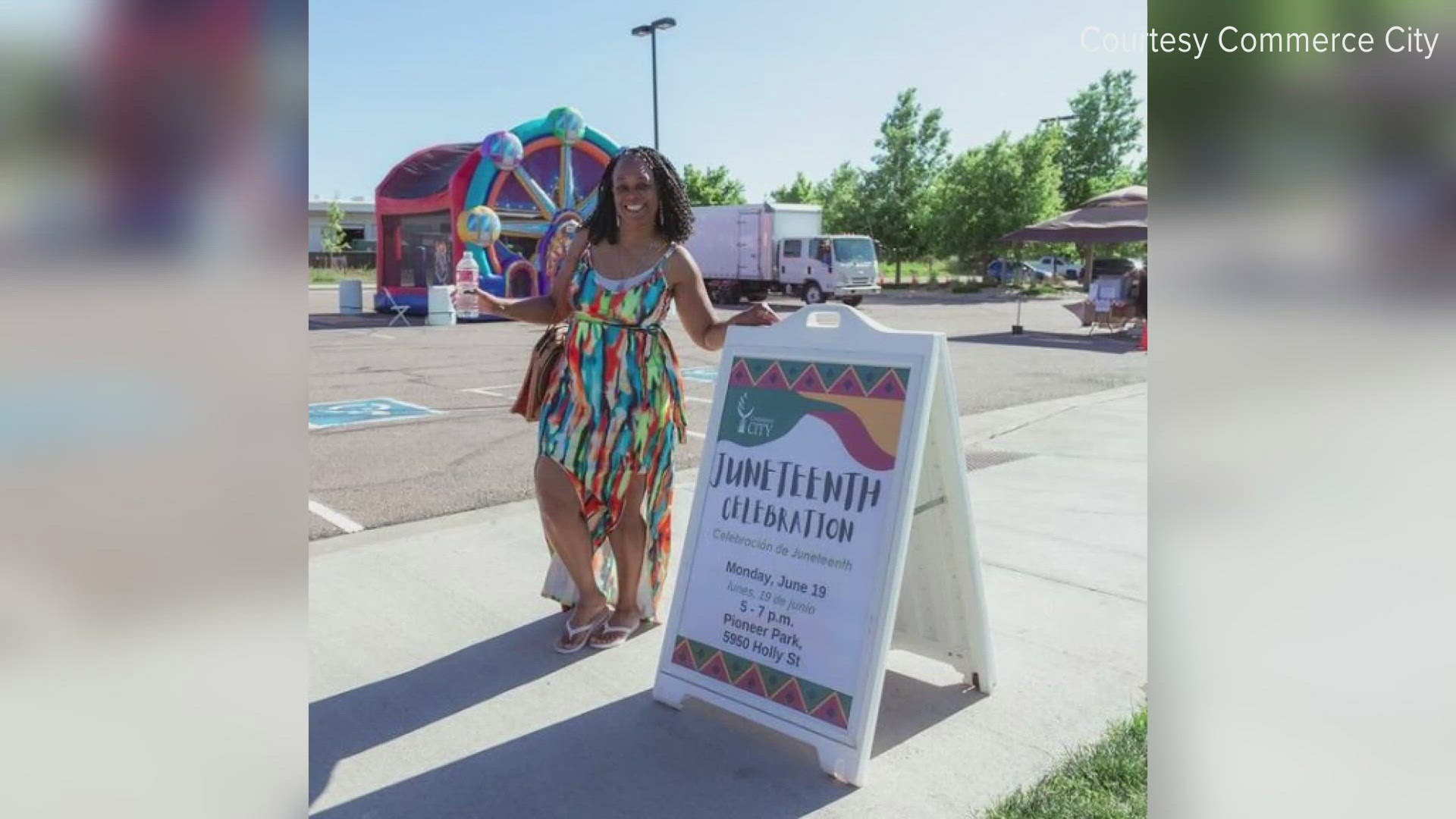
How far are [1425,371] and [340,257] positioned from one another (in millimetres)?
58906

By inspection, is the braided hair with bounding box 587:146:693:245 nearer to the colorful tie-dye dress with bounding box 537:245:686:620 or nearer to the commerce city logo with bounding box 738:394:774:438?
the colorful tie-dye dress with bounding box 537:245:686:620

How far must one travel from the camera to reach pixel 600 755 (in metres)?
2.95

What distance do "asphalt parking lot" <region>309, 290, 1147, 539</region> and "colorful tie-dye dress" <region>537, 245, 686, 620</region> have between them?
36.6 inches

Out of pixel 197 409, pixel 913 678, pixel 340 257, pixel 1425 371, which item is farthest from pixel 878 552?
pixel 340 257

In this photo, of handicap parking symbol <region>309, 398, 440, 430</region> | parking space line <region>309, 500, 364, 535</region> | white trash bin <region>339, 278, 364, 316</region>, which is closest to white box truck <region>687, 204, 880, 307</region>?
white trash bin <region>339, 278, 364, 316</region>

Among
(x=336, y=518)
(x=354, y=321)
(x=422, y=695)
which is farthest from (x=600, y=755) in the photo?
(x=354, y=321)

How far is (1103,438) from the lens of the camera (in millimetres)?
8359

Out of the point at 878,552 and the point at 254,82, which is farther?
the point at 878,552

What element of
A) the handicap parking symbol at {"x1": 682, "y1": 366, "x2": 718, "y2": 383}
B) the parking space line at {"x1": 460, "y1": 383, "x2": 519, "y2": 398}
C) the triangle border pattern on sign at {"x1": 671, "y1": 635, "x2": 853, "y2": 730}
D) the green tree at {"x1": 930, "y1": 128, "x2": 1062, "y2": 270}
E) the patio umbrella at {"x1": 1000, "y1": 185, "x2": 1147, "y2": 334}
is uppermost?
the green tree at {"x1": 930, "y1": 128, "x2": 1062, "y2": 270}

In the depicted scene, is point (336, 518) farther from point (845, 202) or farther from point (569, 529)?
point (845, 202)

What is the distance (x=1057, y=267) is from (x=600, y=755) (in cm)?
4743

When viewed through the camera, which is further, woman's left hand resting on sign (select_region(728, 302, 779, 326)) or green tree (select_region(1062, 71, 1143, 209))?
green tree (select_region(1062, 71, 1143, 209))

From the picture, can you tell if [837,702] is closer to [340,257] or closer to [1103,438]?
[1103,438]

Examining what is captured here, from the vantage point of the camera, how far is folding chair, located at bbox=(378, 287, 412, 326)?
2152cm
